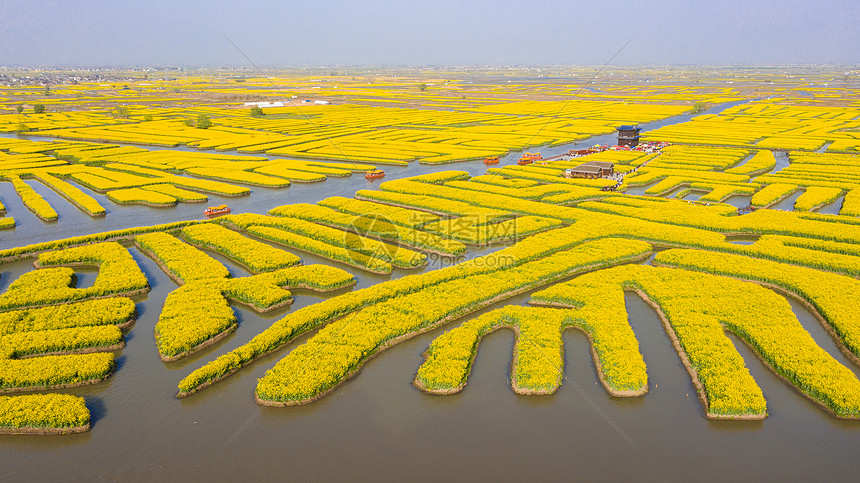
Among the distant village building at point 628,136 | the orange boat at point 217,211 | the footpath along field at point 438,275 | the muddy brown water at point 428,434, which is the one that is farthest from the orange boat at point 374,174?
the distant village building at point 628,136

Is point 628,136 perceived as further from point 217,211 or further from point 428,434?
point 428,434

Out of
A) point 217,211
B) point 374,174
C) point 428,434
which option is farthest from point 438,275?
point 374,174

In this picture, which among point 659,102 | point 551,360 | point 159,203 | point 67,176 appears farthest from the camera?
point 659,102

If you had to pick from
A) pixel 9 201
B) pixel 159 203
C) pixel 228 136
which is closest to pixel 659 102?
pixel 228 136

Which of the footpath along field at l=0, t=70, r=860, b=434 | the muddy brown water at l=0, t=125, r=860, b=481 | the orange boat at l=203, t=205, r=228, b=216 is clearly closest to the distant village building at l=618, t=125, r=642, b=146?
the footpath along field at l=0, t=70, r=860, b=434

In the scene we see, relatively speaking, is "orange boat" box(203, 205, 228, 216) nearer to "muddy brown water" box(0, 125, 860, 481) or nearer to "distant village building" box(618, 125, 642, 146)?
"muddy brown water" box(0, 125, 860, 481)

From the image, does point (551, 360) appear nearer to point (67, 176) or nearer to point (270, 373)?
point (270, 373)

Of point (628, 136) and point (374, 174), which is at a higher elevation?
point (628, 136)

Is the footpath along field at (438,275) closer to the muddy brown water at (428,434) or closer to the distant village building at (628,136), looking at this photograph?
the muddy brown water at (428,434)
